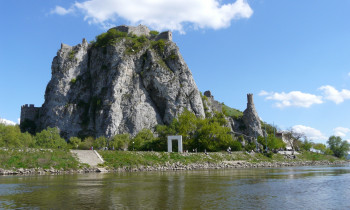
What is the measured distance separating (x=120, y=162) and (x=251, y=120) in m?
80.0

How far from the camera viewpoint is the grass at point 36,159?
4172cm

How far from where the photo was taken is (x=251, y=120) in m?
121

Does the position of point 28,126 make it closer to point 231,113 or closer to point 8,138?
point 8,138

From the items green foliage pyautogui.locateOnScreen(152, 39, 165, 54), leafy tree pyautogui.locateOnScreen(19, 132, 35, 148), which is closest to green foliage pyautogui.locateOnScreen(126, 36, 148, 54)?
green foliage pyautogui.locateOnScreen(152, 39, 165, 54)

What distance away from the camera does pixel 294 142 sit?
450ft

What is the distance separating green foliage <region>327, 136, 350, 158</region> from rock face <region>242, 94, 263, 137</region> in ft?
127

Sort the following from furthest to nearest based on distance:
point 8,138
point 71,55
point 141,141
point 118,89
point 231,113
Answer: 1. point 231,113
2. point 71,55
3. point 118,89
4. point 141,141
5. point 8,138

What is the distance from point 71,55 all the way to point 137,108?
34.6 m

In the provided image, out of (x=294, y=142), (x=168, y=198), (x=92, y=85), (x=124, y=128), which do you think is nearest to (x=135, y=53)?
(x=92, y=85)

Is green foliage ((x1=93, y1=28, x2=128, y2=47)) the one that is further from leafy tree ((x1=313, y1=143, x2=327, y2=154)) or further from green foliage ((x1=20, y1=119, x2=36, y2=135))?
leafy tree ((x1=313, y1=143, x2=327, y2=154))

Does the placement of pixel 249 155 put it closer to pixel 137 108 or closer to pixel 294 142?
pixel 137 108

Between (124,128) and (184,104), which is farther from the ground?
(184,104)

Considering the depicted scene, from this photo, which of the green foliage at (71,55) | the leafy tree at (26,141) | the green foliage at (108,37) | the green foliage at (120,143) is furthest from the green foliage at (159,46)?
the leafy tree at (26,141)

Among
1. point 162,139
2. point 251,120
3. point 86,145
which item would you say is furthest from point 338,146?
point 86,145
